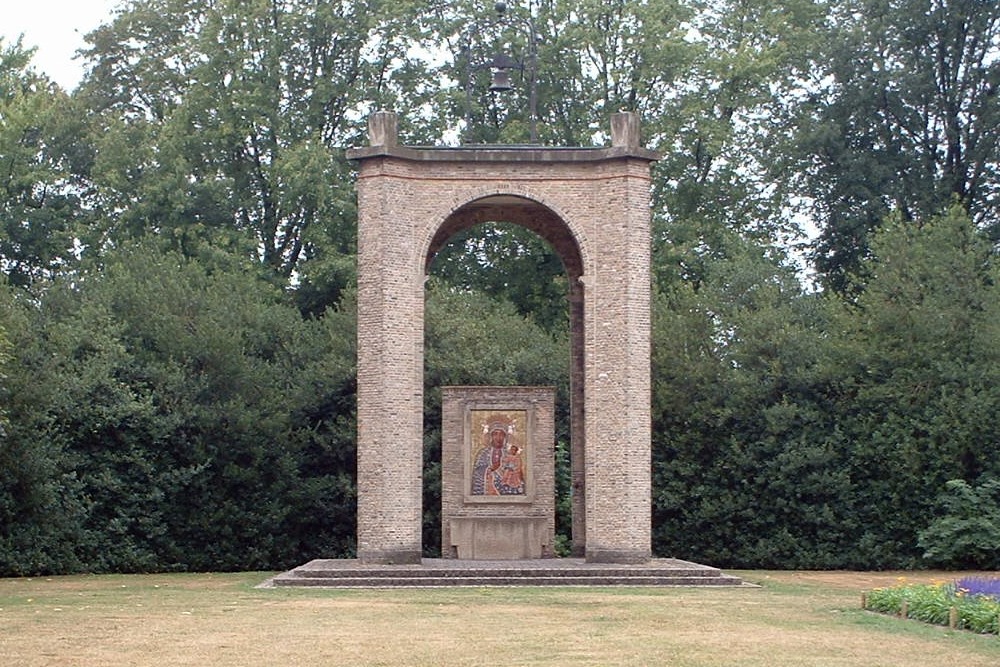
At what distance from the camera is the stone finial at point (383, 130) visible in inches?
1053

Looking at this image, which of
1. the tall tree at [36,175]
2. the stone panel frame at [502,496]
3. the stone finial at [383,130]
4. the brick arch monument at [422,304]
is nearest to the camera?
the brick arch monument at [422,304]

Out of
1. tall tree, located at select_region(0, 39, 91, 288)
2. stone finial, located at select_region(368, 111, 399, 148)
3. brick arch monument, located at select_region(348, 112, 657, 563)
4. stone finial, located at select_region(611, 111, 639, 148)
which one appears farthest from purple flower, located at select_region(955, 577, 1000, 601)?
tall tree, located at select_region(0, 39, 91, 288)

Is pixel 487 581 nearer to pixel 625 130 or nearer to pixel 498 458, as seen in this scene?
pixel 498 458

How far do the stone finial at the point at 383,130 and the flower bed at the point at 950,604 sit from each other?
10.9m

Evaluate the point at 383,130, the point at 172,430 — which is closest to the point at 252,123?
the point at 172,430

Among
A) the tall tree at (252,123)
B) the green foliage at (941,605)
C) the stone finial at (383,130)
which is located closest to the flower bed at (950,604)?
the green foliage at (941,605)

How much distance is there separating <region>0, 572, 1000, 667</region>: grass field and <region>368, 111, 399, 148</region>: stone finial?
760 cm

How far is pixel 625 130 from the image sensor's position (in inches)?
1067

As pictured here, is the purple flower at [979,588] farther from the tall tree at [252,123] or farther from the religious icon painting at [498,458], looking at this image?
the tall tree at [252,123]

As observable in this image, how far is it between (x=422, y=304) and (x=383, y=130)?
116 inches

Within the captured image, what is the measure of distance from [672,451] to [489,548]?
24.4 feet

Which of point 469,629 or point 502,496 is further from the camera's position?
point 502,496

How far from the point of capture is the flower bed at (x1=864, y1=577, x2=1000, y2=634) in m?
17.6

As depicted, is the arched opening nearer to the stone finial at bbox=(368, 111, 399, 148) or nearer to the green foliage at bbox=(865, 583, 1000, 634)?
the stone finial at bbox=(368, 111, 399, 148)
